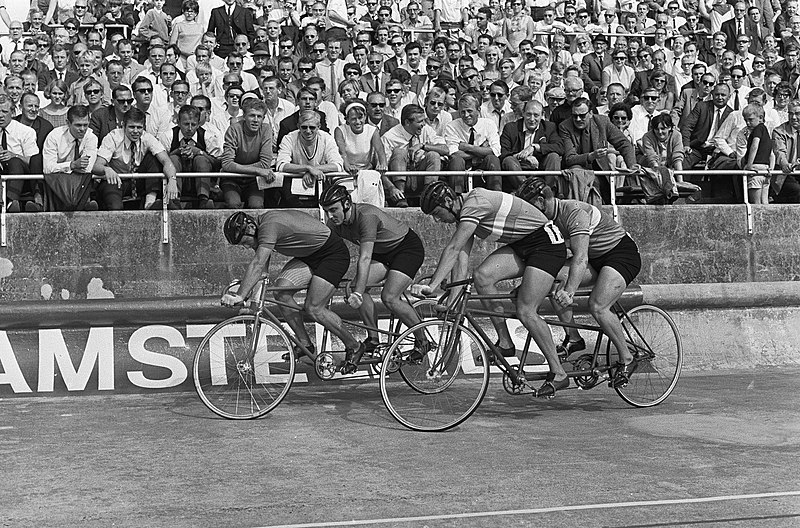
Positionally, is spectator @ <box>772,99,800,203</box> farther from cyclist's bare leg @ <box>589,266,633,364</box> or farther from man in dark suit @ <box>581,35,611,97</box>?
cyclist's bare leg @ <box>589,266,633,364</box>

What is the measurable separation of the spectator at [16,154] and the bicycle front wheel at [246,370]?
3976 mm

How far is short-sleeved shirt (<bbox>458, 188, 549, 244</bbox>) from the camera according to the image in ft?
29.2

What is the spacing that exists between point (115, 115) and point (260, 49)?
357 centimetres

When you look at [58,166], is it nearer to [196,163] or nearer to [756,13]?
[196,163]

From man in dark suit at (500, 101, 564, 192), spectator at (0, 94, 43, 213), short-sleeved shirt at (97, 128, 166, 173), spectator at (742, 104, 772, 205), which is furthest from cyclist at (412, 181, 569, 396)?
spectator at (742, 104, 772, 205)

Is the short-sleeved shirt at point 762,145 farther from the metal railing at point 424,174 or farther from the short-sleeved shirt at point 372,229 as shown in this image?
the short-sleeved shirt at point 372,229

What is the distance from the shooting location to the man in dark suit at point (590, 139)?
13.3 meters

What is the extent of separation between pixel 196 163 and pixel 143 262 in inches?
49.2

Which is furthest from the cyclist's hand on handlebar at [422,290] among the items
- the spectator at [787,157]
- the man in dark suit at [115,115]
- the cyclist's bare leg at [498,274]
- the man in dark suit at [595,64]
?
the man in dark suit at [595,64]

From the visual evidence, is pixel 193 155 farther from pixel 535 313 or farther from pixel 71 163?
pixel 535 313

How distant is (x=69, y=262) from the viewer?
473 inches

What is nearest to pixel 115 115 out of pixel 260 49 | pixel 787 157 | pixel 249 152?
pixel 249 152

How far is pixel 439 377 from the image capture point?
28.5 feet

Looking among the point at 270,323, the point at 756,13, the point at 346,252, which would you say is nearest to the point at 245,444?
the point at 270,323
